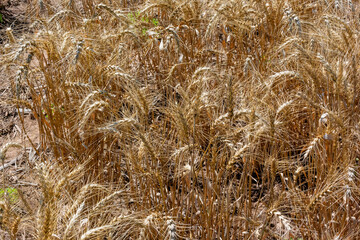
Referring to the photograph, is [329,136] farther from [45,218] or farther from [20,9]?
[20,9]

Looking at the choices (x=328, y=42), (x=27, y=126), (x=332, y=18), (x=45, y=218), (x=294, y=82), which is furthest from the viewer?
(x=27, y=126)

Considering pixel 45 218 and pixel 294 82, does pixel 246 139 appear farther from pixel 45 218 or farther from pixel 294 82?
pixel 294 82

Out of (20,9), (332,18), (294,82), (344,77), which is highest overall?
(20,9)

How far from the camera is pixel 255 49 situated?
3086 millimetres

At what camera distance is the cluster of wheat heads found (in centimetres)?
178

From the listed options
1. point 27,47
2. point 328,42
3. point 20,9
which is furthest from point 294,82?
point 20,9

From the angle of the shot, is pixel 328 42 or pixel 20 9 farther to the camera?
pixel 20 9

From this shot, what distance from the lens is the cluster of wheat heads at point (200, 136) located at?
5.85ft

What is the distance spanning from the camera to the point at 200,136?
2.56 metres

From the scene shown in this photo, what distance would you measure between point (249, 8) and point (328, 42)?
0.88m

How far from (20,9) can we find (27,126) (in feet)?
7.29

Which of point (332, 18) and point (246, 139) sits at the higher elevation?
point (332, 18)

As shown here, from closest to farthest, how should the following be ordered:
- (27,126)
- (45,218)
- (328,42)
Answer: (45,218) < (328,42) < (27,126)

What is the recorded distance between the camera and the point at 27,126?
3.43 metres
